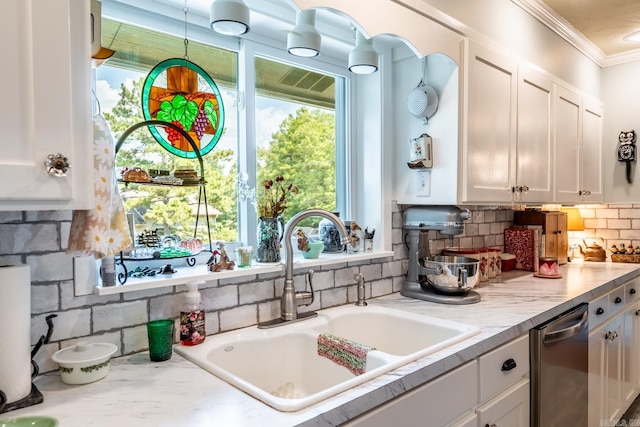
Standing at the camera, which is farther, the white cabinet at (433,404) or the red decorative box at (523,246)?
the red decorative box at (523,246)

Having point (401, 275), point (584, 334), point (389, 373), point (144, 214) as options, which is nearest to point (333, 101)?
point (401, 275)

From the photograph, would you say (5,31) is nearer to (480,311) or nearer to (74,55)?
(74,55)

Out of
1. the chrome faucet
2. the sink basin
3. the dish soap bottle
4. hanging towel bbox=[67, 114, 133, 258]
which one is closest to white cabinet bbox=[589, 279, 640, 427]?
the sink basin

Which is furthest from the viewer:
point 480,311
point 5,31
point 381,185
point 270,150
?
point 381,185

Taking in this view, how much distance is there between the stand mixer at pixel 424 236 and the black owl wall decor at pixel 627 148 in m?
2.05

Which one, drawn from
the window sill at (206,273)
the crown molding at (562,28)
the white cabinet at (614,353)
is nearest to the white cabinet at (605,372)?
the white cabinet at (614,353)

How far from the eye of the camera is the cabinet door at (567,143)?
A: 8.59ft

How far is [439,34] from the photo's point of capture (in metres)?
1.79

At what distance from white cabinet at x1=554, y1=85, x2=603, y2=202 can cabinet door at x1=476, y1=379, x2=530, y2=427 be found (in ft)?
4.86

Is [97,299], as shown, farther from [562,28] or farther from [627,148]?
[627,148]

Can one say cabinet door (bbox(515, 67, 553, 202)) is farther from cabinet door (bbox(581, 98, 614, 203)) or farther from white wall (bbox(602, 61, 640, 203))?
white wall (bbox(602, 61, 640, 203))

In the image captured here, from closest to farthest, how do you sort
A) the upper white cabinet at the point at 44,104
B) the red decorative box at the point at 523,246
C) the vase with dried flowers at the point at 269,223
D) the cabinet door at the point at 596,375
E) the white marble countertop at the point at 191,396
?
the upper white cabinet at the point at 44,104 < the white marble countertop at the point at 191,396 < the vase with dried flowers at the point at 269,223 < the cabinet door at the point at 596,375 < the red decorative box at the point at 523,246

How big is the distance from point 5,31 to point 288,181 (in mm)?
1322

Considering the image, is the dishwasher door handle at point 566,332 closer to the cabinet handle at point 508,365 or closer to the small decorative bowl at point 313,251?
the cabinet handle at point 508,365
